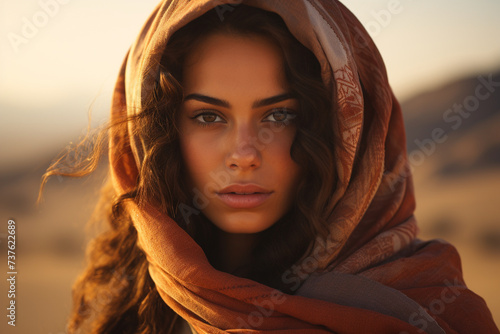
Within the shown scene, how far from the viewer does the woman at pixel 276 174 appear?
1671 millimetres

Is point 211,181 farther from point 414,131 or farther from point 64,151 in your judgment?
point 414,131

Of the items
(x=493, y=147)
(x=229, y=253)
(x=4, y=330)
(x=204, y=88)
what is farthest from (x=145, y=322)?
(x=493, y=147)

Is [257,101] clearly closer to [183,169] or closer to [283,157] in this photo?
[283,157]

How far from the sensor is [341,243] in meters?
1.77

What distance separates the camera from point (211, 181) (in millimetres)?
1835

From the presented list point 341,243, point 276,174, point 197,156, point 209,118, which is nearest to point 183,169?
point 197,156

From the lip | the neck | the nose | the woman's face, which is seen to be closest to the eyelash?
the woman's face

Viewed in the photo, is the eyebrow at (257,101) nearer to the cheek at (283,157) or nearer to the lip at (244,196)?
the cheek at (283,157)

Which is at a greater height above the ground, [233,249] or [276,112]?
[276,112]

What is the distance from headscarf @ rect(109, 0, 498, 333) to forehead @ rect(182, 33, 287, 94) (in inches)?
4.6

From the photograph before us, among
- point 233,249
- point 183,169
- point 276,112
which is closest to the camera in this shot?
point 276,112

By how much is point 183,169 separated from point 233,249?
44 cm

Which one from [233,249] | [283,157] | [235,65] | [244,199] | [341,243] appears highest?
[235,65]

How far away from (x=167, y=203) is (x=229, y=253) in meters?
0.39
